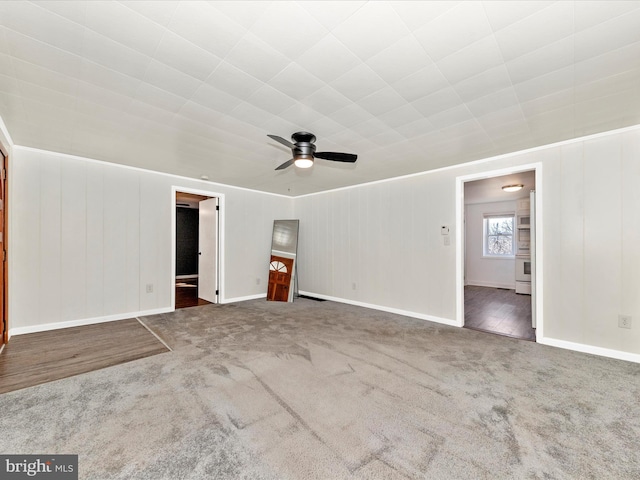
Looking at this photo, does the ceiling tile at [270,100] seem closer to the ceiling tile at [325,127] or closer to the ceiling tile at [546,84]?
the ceiling tile at [325,127]

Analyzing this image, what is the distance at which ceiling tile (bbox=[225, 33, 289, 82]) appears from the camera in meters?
1.70

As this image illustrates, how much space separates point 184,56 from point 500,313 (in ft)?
19.6

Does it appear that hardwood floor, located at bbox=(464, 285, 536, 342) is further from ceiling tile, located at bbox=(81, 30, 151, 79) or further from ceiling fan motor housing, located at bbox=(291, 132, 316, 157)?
ceiling tile, located at bbox=(81, 30, 151, 79)

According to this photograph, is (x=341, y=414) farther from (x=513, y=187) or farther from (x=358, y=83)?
(x=513, y=187)

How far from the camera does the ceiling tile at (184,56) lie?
5.50 ft

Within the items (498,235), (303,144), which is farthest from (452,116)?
(498,235)

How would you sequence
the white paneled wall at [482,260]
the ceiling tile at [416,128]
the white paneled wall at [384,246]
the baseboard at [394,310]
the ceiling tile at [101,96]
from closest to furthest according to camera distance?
the ceiling tile at [101,96] → the ceiling tile at [416,128] → the baseboard at [394,310] → the white paneled wall at [384,246] → the white paneled wall at [482,260]

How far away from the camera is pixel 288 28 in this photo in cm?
157

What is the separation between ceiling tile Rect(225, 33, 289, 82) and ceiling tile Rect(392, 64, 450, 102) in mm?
916

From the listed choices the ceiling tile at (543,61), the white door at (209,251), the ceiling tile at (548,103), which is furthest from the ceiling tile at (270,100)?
the white door at (209,251)

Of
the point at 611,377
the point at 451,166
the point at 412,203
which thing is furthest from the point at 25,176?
the point at 611,377

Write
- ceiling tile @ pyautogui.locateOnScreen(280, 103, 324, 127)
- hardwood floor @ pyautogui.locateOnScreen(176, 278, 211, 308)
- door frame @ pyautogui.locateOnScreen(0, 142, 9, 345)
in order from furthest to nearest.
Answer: hardwood floor @ pyautogui.locateOnScreen(176, 278, 211, 308), door frame @ pyautogui.locateOnScreen(0, 142, 9, 345), ceiling tile @ pyautogui.locateOnScreen(280, 103, 324, 127)

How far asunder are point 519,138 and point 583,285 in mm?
1926

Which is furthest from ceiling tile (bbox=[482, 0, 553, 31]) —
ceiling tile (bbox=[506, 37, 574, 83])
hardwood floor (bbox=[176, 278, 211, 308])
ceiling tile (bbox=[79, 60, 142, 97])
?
hardwood floor (bbox=[176, 278, 211, 308])
